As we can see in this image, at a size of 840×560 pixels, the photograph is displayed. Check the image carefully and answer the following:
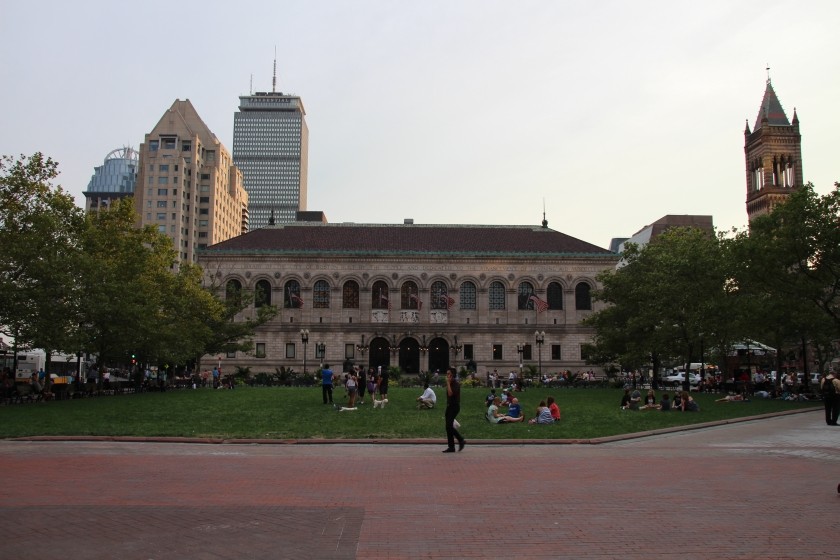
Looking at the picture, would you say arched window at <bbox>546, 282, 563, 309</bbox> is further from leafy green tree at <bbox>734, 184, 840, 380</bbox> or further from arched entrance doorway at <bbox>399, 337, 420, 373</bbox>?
Answer: leafy green tree at <bbox>734, 184, 840, 380</bbox>

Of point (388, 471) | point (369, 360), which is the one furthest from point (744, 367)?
point (388, 471)

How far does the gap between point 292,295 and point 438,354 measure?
16.4 meters

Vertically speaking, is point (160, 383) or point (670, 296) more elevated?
point (670, 296)

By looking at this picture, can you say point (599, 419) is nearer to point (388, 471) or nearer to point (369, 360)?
point (388, 471)

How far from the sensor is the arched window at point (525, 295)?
74.6 m

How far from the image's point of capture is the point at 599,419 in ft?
81.1

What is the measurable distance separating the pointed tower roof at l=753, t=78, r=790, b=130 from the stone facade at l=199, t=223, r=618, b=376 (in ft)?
213

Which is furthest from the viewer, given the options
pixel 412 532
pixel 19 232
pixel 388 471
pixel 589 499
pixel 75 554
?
pixel 19 232

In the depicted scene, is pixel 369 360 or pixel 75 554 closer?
pixel 75 554

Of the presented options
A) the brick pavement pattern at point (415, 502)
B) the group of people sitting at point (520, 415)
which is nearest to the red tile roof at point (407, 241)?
the group of people sitting at point (520, 415)

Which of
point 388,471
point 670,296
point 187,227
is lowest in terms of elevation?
point 388,471

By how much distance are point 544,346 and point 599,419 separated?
49.6 meters

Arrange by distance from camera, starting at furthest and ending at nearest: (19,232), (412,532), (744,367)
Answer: (744,367), (19,232), (412,532)

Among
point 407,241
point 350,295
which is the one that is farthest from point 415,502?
point 407,241
